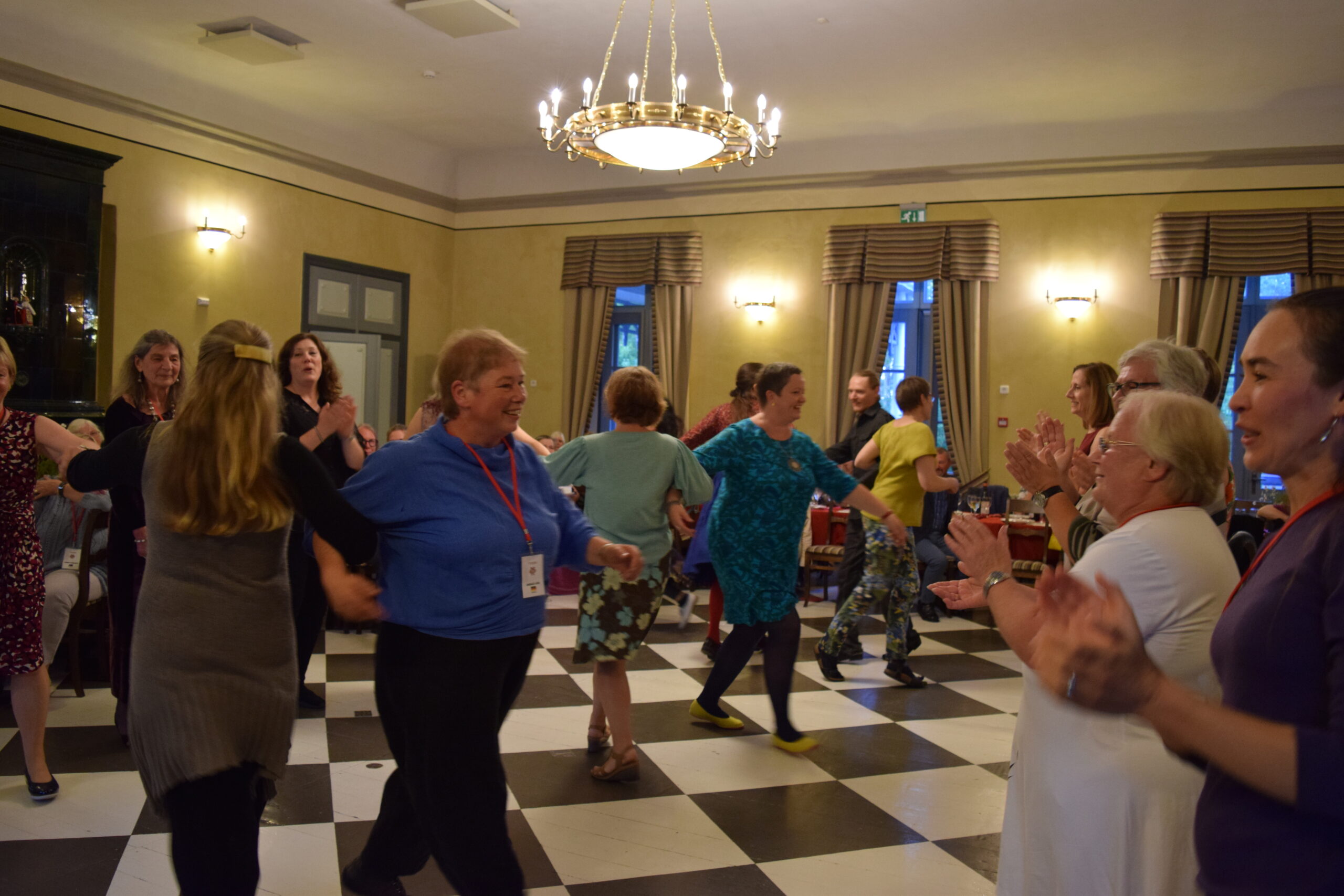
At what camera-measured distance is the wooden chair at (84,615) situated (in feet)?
13.6

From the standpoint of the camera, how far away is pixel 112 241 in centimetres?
773

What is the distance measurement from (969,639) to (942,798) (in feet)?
9.40

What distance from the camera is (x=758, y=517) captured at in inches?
141

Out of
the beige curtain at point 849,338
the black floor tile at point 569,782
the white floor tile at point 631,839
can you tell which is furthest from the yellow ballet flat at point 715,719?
the beige curtain at point 849,338

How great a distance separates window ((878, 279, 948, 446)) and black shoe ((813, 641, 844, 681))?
511 cm

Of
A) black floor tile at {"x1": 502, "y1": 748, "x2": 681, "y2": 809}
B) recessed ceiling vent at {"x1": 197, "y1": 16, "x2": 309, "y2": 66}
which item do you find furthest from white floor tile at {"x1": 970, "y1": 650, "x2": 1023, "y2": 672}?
recessed ceiling vent at {"x1": 197, "y1": 16, "x2": 309, "y2": 66}

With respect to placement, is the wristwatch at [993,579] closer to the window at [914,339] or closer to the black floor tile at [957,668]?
the black floor tile at [957,668]

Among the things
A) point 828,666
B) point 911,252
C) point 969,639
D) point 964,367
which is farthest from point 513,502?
point 911,252

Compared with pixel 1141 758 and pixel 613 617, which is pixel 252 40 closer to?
pixel 613 617

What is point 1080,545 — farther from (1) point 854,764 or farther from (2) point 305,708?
(2) point 305,708

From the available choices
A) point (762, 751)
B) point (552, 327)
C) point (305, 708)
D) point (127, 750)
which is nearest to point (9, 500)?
point (127, 750)

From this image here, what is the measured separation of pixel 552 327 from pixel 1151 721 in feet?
33.1

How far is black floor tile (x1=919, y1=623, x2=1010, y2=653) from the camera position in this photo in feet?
18.7

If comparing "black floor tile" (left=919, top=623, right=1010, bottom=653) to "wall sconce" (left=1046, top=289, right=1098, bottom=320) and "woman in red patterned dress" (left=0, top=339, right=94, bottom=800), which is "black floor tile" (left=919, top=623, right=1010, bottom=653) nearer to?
"wall sconce" (left=1046, top=289, right=1098, bottom=320)
